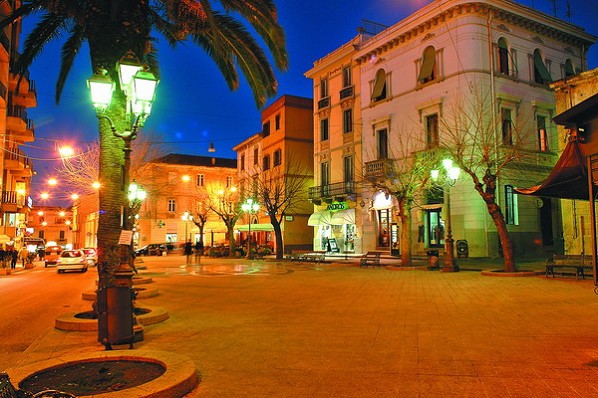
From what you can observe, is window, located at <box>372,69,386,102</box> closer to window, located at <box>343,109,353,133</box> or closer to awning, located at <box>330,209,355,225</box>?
window, located at <box>343,109,353,133</box>

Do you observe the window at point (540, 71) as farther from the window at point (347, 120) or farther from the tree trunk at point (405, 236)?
the tree trunk at point (405, 236)

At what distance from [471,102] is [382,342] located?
2261 cm

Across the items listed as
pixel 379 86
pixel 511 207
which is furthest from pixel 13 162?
pixel 511 207

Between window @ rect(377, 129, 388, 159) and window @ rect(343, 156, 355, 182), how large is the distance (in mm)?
3245

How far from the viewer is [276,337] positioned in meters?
8.62

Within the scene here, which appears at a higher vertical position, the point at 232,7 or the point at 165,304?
the point at 232,7

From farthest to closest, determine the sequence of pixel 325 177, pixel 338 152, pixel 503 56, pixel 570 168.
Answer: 1. pixel 325 177
2. pixel 338 152
3. pixel 503 56
4. pixel 570 168

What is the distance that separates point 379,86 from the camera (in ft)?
115

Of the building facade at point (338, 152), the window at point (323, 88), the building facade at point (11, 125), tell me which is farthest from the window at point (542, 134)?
the building facade at point (11, 125)

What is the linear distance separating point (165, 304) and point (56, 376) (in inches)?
A: 292

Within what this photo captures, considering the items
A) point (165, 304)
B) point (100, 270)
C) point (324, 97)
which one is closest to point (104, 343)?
point (100, 270)

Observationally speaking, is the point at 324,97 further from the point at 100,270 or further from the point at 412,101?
the point at 100,270

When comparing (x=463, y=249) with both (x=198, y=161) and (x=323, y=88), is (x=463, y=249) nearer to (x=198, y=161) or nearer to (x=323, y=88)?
(x=323, y=88)

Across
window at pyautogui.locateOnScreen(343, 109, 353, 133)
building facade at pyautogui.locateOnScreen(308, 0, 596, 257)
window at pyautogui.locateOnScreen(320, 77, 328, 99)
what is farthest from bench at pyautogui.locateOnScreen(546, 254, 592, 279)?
window at pyautogui.locateOnScreen(320, 77, 328, 99)
